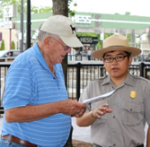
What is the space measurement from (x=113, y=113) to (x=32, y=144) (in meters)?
0.86

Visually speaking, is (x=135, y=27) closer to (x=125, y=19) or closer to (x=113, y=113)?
(x=125, y=19)

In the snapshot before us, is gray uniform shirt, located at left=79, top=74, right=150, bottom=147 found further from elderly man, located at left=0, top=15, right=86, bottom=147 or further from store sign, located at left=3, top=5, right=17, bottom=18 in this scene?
store sign, located at left=3, top=5, right=17, bottom=18

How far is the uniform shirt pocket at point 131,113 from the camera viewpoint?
3229 millimetres

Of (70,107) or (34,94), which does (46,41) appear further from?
(70,107)

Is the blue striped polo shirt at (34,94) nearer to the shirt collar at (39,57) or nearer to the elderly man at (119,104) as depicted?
the shirt collar at (39,57)

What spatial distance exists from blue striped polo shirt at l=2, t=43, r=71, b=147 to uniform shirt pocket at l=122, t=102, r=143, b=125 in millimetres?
616

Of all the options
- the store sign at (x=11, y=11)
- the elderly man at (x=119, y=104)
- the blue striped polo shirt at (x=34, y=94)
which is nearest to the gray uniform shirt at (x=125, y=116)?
the elderly man at (x=119, y=104)

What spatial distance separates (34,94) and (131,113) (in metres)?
1.01

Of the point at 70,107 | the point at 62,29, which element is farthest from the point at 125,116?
the point at 62,29

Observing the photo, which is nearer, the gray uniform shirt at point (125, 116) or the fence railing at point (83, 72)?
the gray uniform shirt at point (125, 116)

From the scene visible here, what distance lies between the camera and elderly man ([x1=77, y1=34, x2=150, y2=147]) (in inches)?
126

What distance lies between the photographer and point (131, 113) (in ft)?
10.6

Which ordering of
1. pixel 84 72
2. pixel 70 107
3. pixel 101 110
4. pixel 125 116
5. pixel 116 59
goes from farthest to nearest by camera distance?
pixel 84 72
pixel 116 59
pixel 125 116
pixel 101 110
pixel 70 107

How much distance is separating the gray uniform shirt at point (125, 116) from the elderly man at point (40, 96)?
49 centimetres
